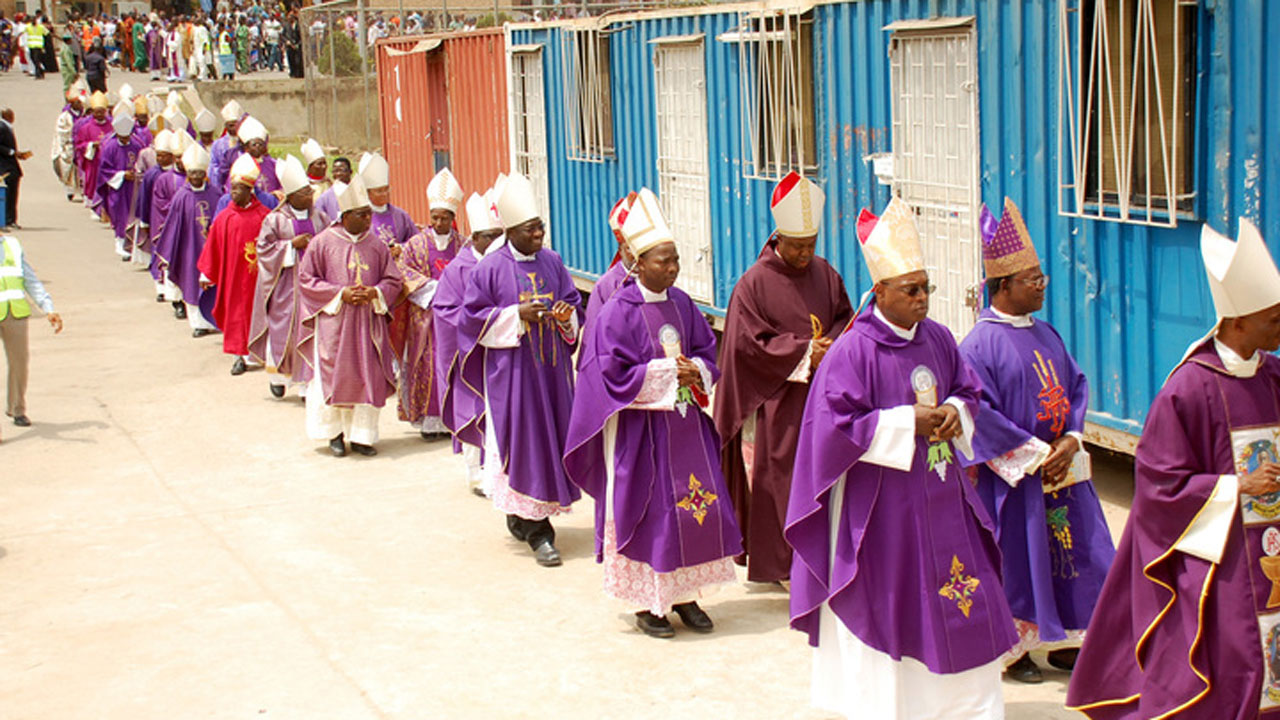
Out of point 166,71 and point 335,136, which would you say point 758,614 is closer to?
point 335,136

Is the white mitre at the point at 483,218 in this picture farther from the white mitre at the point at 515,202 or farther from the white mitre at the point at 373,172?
the white mitre at the point at 373,172

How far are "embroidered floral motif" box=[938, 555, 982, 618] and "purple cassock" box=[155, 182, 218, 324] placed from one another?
469 inches

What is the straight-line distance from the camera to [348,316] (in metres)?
11.1

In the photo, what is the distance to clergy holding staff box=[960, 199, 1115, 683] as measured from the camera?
6.14 meters

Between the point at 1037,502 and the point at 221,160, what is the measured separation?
14.2 metres

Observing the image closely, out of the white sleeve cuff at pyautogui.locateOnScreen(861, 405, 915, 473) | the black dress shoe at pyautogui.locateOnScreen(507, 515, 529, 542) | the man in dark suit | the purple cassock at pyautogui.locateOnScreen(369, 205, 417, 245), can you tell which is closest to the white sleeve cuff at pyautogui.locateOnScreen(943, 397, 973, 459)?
the white sleeve cuff at pyautogui.locateOnScreen(861, 405, 915, 473)

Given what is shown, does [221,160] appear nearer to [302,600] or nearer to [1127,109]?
[302,600]

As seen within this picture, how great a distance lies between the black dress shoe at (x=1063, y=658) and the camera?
646 cm

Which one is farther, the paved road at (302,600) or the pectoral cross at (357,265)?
the pectoral cross at (357,265)

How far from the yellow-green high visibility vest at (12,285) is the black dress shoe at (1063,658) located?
28.1ft

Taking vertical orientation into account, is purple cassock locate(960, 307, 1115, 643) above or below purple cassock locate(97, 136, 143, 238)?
below

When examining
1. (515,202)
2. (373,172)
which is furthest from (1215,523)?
(373,172)

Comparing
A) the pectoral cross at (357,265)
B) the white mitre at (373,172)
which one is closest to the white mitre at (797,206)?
the pectoral cross at (357,265)

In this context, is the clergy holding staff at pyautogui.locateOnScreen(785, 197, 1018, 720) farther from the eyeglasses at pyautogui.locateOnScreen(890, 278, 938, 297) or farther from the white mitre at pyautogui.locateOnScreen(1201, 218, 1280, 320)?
the white mitre at pyautogui.locateOnScreen(1201, 218, 1280, 320)
